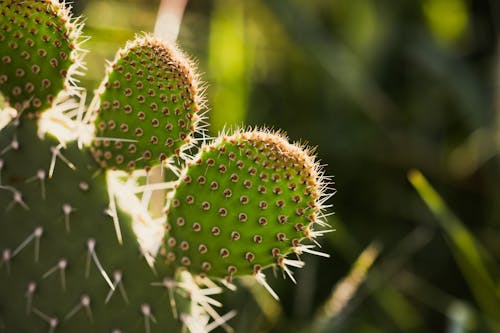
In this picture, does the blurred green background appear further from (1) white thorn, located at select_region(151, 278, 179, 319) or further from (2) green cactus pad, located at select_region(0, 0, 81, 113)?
(2) green cactus pad, located at select_region(0, 0, 81, 113)

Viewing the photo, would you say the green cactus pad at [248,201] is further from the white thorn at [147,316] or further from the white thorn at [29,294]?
the white thorn at [29,294]

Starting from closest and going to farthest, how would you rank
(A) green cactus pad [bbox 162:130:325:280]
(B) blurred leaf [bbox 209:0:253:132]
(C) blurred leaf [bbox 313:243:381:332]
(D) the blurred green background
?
(A) green cactus pad [bbox 162:130:325:280], (C) blurred leaf [bbox 313:243:381:332], (D) the blurred green background, (B) blurred leaf [bbox 209:0:253:132]

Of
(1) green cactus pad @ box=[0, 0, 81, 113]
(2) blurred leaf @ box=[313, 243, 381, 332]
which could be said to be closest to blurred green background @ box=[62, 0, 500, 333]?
(2) blurred leaf @ box=[313, 243, 381, 332]

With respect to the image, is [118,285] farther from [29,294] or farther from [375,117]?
[375,117]

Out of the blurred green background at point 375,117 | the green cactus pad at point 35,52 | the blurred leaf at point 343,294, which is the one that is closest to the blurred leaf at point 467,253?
the blurred green background at point 375,117

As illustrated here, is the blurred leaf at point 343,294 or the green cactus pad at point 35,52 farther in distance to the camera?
the blurred leaf at point 343,294

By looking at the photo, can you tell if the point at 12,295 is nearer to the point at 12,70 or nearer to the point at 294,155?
the point at 12,70

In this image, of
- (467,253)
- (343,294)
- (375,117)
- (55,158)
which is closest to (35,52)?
(55,158)
